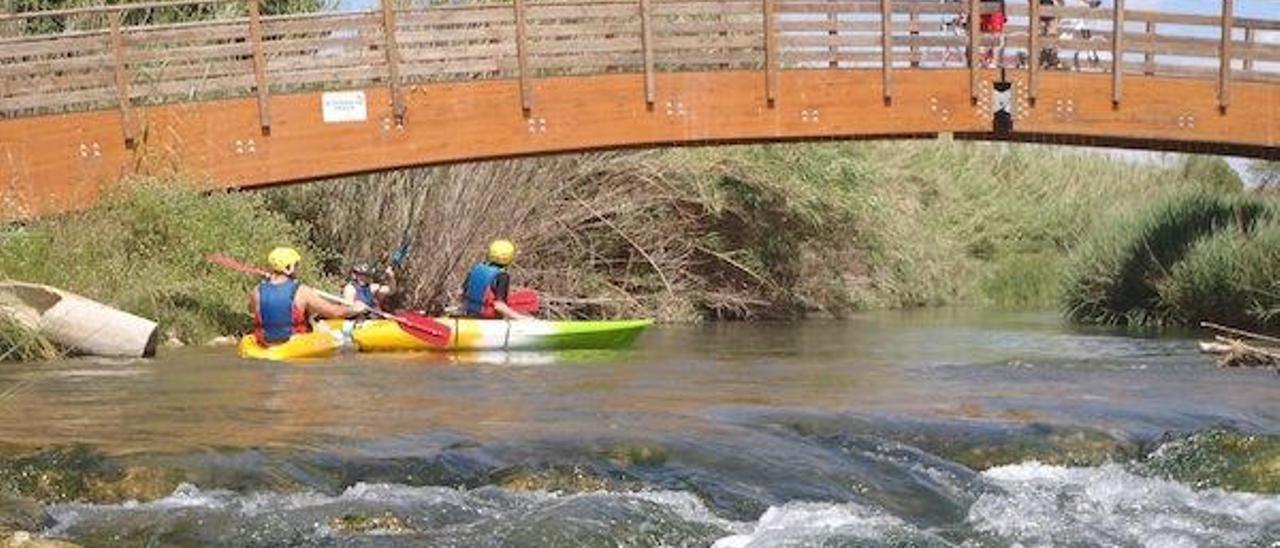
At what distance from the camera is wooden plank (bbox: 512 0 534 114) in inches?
930

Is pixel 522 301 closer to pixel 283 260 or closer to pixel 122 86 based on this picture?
pixel 283 260

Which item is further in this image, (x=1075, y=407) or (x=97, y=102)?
(x=97, y=102)

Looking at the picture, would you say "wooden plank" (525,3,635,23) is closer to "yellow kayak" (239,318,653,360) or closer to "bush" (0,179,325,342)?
"bush" (0,179,325,342)

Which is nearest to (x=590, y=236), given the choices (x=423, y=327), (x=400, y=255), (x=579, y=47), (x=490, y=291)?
(x=579, y=47)

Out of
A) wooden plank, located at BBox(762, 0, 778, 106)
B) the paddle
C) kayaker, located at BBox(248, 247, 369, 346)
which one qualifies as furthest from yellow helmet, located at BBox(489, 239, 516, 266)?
wooden plank, located at BBox(762, 0, 778, 106)

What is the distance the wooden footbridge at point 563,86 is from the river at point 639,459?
654 centimetres

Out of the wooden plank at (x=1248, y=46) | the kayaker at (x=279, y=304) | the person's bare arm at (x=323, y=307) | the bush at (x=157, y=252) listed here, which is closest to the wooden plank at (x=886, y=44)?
the wooden plank at (x=1248, y=46)

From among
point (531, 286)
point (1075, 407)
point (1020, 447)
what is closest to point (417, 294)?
point (531, 286)

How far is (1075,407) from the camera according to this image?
1282cm

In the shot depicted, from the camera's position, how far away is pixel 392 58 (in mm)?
23188

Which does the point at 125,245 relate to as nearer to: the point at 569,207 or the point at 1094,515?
the point at 569,207

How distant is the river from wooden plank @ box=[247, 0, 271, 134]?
7.00 m

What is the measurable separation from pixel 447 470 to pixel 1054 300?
27464 millimetres

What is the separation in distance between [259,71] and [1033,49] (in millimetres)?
9160
